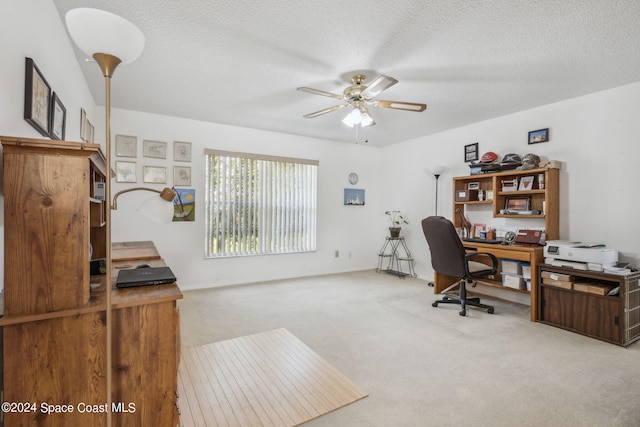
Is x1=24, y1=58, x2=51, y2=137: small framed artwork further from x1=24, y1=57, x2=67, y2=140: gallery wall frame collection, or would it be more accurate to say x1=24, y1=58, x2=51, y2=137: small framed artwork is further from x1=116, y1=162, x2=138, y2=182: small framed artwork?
x1=116, y1=162, x2=138, y2=182: small framed artwork

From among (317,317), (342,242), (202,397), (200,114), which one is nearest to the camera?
(202,397)

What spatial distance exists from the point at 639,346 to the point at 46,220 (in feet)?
14.0

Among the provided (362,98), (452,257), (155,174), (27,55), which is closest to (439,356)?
(452,257)

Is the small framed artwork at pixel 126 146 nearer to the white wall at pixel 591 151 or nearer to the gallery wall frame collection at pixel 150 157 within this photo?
the gallery wall frame collection at pixel 150 157

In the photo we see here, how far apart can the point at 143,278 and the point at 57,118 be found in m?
1.39

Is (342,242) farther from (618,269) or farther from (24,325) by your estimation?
(24,325)

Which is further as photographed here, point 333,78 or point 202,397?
point 333,78

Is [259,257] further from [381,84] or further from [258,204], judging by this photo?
[381,84]

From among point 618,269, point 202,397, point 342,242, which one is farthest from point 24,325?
point 342,242

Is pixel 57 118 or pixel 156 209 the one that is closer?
pixel 156 209

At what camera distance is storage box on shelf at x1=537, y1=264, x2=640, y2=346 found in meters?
2.69

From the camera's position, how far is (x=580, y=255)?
9.71 ft

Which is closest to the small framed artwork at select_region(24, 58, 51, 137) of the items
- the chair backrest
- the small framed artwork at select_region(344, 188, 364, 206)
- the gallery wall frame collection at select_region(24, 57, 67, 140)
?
the gallery wall frame collection at select_region(24, 57, 67, 140)

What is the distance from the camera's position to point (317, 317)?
11.0ft
